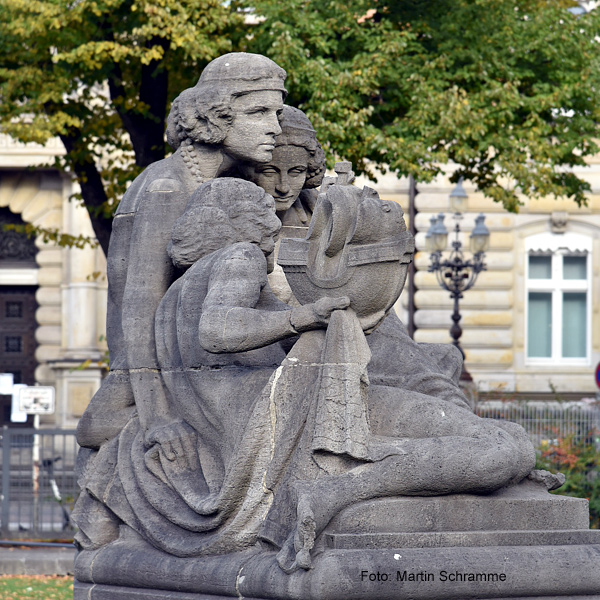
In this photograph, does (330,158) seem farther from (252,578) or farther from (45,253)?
(45,253)

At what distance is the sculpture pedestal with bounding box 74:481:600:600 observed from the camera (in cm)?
606

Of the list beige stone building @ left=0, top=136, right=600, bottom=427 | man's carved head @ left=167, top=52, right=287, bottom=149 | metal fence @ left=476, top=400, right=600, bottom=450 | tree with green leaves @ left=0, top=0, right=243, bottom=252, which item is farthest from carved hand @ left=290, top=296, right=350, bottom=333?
beige stone building @ left=0, top=136, right=600, bottom=427

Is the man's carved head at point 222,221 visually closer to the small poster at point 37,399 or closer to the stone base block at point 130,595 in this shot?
the stone base block at point 130,595

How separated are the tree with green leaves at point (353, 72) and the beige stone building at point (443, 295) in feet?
35.6

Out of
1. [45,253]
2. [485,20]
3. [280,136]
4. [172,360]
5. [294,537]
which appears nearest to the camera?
[294,537]

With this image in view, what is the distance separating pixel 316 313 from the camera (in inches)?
258

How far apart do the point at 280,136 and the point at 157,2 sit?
8394 millimetres

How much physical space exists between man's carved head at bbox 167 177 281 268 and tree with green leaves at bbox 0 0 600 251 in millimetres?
8757

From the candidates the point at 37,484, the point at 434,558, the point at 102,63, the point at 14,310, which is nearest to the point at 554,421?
the point at 37,484

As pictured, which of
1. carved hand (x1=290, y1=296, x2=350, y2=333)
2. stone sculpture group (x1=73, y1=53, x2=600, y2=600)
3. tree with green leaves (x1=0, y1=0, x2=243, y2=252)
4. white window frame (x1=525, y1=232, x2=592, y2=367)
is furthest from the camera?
white window frame (x1=525, y1=232, x2=592, y2=367)

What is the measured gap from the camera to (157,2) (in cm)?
1602

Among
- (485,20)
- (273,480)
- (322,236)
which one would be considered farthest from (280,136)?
(485,20)

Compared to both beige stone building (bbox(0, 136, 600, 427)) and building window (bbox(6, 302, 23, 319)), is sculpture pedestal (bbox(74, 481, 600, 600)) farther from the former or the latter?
building window (bbox(6, 302, 23, 319))

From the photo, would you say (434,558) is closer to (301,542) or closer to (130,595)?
(301,542)
